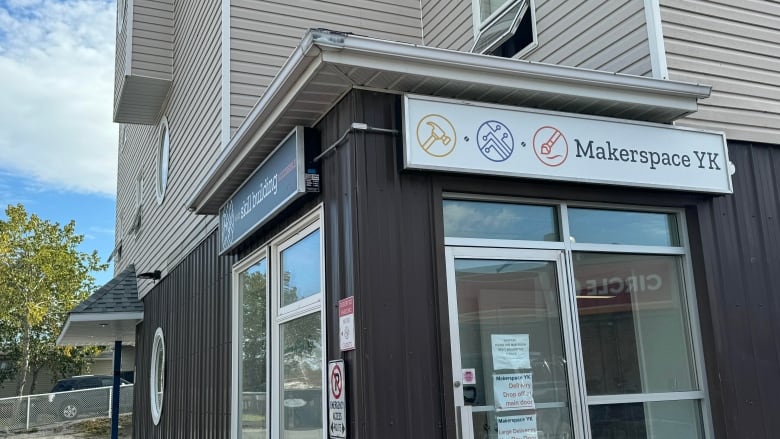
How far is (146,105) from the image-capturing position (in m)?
11.5

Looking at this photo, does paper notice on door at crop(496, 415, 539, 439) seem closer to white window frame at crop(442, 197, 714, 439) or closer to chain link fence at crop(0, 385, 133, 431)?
white window frame at crop(442, 197, 714, 439)

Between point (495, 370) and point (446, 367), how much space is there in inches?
16.5

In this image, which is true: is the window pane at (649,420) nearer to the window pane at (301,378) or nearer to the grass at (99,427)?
the window pane at (301,378)

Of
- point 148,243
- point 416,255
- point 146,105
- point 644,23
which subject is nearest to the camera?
point 416,255

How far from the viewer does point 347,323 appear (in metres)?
3.99

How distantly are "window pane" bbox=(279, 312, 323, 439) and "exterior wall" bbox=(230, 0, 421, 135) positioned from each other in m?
2.97

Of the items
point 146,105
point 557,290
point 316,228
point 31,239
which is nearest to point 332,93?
point 316,228

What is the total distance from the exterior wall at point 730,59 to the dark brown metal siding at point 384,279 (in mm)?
2302

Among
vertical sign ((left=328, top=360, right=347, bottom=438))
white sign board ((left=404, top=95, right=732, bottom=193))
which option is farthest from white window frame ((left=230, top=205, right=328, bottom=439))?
white sign board ((left=404, top=95, right=732, bottom=193))

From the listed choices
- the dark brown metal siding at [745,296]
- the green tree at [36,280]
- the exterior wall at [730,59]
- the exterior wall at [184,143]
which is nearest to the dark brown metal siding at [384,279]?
the dark brown metal siding at [745,296]

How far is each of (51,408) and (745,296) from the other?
21.1 meters

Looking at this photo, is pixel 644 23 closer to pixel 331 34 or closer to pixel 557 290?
pixel 557 290

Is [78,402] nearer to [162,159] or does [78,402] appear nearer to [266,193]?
[162,159]

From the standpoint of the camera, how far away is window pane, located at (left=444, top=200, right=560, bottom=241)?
440cm
